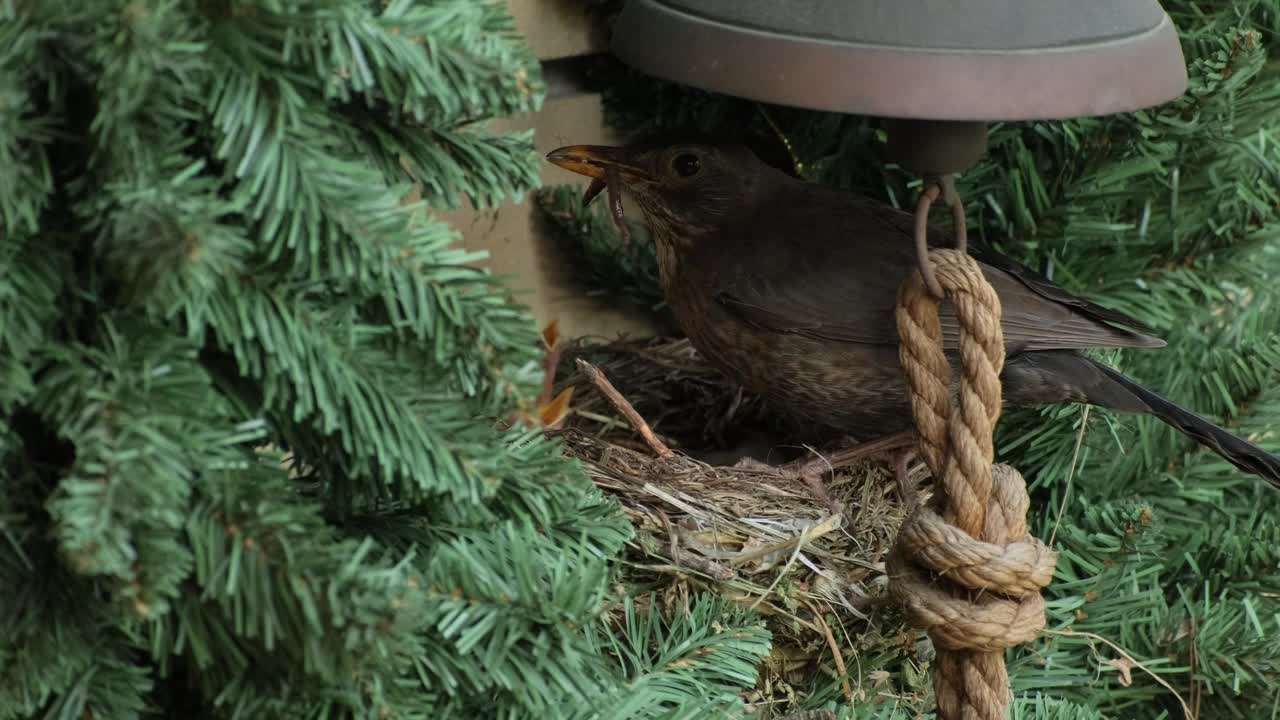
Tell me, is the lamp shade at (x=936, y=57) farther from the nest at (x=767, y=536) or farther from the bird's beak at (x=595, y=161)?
the bird's beak at (x=595, y=161)

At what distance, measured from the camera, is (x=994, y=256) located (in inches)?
83.2

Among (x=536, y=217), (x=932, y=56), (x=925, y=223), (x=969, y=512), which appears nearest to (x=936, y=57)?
(x=932, y=56)

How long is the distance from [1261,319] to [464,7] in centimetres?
171

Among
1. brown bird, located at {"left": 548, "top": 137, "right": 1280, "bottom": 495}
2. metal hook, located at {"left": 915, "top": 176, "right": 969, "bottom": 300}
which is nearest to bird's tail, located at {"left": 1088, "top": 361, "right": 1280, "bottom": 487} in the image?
brown bird, located at {"left": 548, "top": 137, "right": 1280, "bottom": 495}

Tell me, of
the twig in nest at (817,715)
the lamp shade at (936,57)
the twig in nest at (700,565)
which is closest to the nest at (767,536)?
the twig in nest at (700,565)

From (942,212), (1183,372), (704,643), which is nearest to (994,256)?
(942,212)

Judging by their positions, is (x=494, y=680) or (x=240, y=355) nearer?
(x=240, y=355)

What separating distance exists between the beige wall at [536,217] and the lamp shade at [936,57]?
100 cm

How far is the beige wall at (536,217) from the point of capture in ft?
7.45

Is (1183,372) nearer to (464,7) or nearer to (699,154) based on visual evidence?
(699,154)

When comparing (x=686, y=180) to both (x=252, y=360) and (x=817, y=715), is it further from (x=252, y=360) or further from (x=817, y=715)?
(x=252, y=360)

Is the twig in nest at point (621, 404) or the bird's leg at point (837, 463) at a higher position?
the twig in nest at point (621, 404)

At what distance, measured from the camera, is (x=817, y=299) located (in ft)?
7.16

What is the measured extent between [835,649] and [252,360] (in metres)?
1.05
